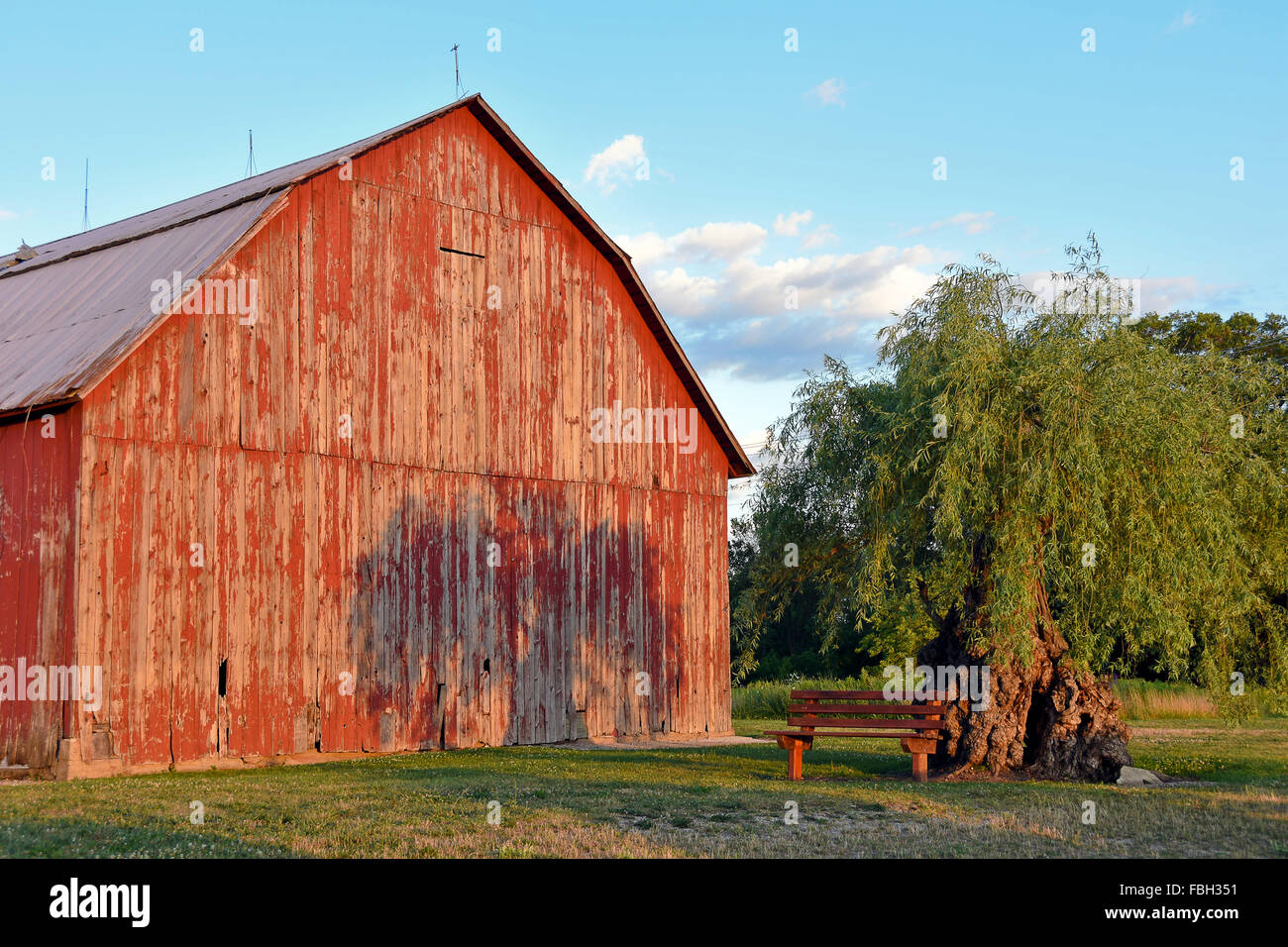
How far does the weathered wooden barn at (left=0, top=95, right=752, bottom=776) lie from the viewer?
16.5 metres

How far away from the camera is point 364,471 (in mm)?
19375

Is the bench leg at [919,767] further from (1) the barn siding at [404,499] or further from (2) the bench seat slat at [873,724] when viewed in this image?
(1) the barn siding at [404,499]

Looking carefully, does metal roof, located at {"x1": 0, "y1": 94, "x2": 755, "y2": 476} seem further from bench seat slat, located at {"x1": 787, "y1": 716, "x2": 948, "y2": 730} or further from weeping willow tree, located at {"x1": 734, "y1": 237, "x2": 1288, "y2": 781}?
bench seat slat, located at {"x1": 787, "y1": 716, "x2": 948, "y2": 730}

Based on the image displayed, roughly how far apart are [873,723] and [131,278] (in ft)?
42.1

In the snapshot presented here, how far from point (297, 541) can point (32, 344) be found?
487 centimetres

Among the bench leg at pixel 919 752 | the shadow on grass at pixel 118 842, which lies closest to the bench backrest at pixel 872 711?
the bench leg at pixel 919 752

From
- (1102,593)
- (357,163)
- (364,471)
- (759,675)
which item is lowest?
(759,675)

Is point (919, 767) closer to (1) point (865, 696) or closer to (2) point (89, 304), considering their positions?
(1) point (865, 696)

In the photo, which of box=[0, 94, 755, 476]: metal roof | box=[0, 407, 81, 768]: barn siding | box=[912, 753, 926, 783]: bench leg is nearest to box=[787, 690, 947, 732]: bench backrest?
box=[912, 753, 926, 783]: bench leg

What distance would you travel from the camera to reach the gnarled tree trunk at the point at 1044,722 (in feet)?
52.2

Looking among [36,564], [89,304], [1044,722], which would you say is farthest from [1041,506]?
[89,304]

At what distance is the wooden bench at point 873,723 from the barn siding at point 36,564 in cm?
923
